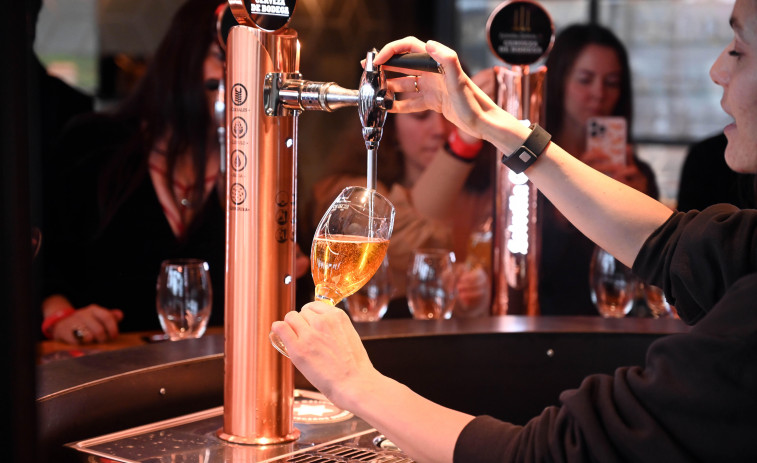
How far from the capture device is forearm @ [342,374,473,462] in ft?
2.99

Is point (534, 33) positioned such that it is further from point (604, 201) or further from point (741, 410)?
point (741, 410)

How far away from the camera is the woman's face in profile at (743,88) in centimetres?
96

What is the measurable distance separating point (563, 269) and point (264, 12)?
92.3 inches

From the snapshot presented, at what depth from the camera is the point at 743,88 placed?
0.97 m

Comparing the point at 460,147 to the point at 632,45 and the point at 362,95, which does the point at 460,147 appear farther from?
the point at 632,45

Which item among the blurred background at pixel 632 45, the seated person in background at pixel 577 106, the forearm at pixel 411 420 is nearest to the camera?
the forearm at pixel 411 420

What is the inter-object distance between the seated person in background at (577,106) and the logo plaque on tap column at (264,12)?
2250 millimetres

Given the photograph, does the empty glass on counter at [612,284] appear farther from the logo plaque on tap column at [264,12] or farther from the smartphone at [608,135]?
the smartphone at [608,135]

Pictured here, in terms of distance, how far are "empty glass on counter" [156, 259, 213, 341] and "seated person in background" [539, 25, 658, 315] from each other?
1836 mm

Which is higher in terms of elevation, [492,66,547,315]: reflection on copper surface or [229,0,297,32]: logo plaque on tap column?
[229,0,297,32]: logo plaque on tap column

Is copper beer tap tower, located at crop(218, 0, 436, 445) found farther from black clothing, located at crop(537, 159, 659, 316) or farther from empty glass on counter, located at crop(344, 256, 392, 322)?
black clothing, located at crop(537, 159, 659, 316)

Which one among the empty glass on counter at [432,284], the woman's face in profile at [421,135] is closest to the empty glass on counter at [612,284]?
the empty glass on counter at [432,284]

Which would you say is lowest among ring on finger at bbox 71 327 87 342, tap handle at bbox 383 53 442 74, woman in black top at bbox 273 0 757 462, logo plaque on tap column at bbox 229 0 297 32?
ring on finger at bbox 71 327 87 342

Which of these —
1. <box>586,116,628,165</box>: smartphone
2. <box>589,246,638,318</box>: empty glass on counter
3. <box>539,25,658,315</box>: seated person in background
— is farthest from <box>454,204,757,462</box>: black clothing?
<box>539,25,658,315</box>: seated person in background
